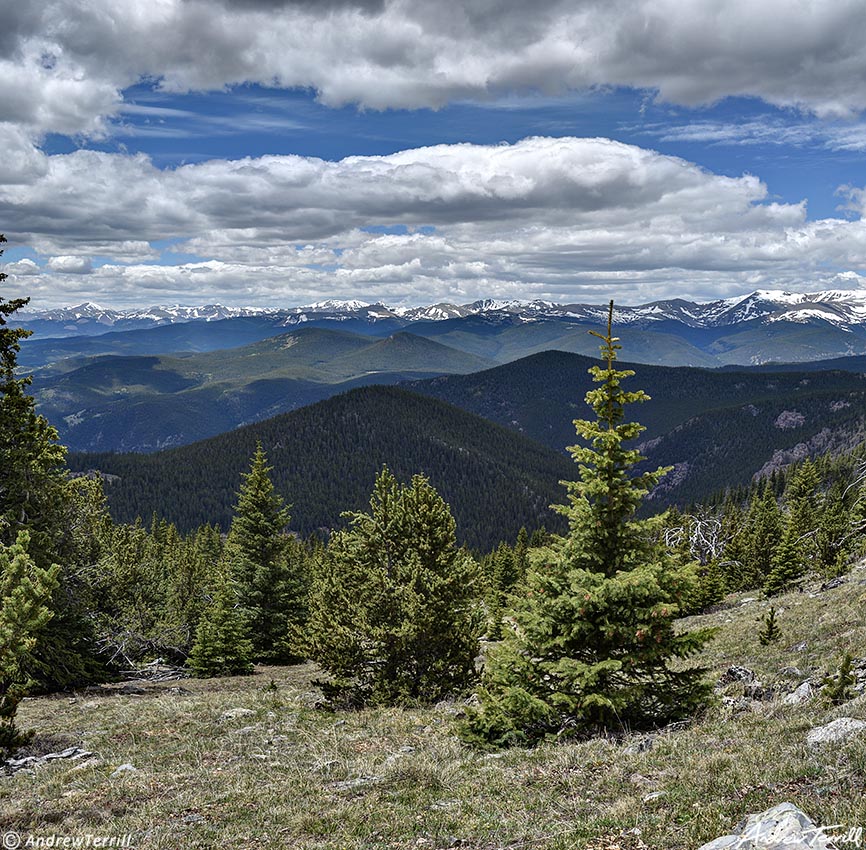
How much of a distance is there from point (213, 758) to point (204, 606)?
28920 millimetres

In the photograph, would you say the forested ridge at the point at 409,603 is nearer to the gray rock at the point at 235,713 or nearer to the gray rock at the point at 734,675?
the gray rock at the point at 734,675

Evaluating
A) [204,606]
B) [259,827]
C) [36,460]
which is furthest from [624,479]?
[204,606]

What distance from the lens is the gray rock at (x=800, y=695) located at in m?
14.4

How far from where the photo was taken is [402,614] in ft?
68.0

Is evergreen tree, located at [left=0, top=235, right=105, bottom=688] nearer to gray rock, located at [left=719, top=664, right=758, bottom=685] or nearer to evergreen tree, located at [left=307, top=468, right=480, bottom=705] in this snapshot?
evergreen tree, located at [left=307, top=468, right=480, bottom=705]

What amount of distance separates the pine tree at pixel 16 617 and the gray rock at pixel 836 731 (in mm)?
15909

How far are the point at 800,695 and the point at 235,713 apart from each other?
16.7 meters

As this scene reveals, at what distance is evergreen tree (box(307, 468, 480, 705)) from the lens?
20.8 m

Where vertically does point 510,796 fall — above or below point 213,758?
above

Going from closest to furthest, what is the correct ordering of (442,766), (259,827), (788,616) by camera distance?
1. (259,827)
2. (442,766)
3. (788,616)

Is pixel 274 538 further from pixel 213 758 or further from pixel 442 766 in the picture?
pixel 442 766

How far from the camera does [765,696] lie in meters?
16.3

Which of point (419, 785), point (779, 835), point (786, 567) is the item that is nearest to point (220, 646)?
point (419, 785)

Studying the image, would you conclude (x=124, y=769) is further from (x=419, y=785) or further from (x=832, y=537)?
(x=832, y=537)
